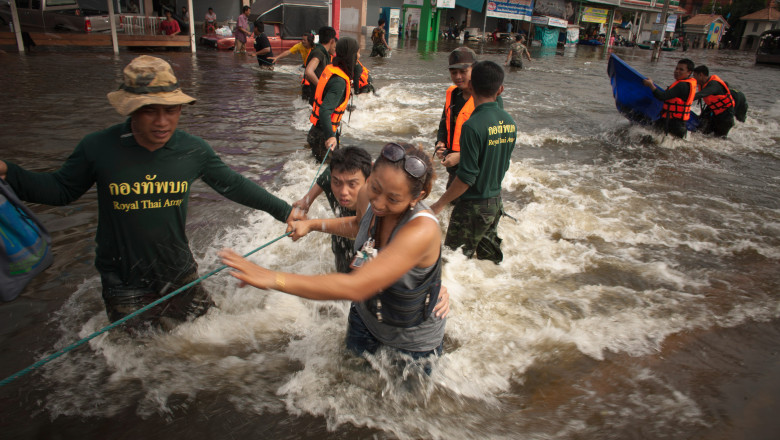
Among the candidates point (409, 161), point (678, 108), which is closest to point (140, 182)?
point (409, 161)

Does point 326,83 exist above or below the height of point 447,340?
above

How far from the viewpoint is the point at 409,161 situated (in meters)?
1.85

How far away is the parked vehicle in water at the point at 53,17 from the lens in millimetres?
15891

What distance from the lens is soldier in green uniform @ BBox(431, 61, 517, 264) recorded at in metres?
3.36

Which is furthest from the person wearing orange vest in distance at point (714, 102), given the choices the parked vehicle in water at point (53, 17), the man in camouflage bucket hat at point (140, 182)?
the parked vehicle in water at point (53, 17)

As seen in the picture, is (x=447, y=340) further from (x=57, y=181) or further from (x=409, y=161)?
(x=57, y=181)

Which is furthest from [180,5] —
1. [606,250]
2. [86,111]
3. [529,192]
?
[606,250]

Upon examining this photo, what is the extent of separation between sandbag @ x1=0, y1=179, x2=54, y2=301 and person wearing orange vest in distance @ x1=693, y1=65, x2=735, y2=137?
438 inches

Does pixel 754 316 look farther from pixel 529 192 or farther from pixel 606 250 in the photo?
pixel 529 192

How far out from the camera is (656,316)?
12.9 feet

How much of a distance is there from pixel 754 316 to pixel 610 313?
127 cm

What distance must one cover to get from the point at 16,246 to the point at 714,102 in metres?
12.2

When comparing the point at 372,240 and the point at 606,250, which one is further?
the point at 606,250

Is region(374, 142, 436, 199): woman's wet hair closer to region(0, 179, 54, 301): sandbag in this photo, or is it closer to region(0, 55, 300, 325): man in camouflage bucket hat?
region(0, 55, 300, 325): man in camouflage bucket hat
